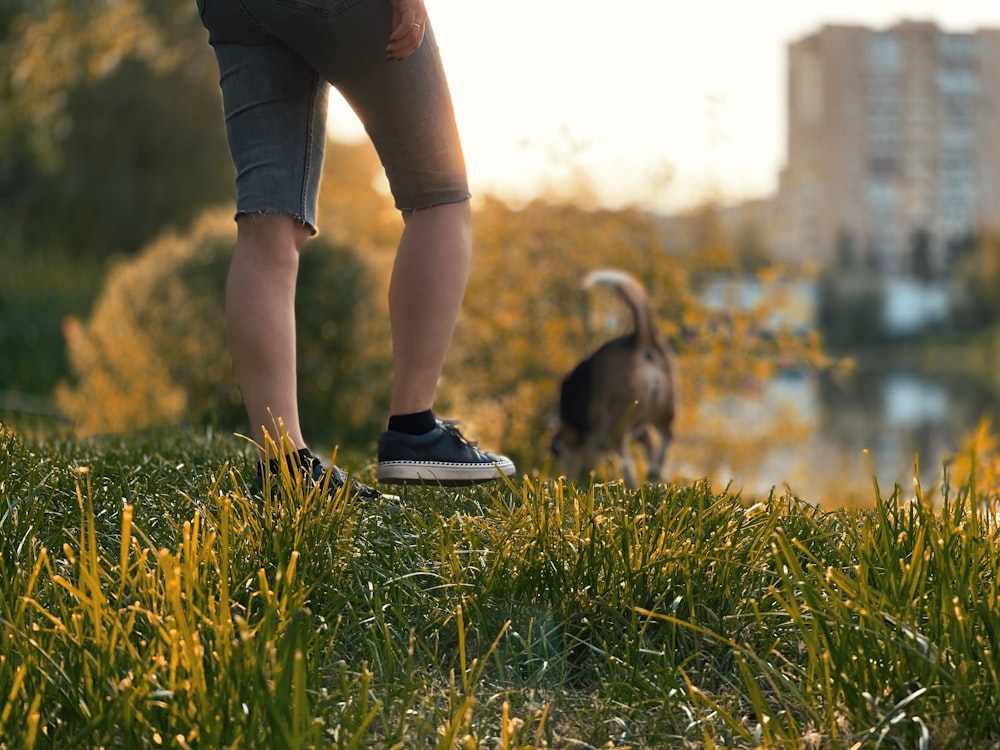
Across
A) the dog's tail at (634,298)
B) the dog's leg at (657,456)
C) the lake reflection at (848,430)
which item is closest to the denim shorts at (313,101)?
the lake reflection at (848,430)

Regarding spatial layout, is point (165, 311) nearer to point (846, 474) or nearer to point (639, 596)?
point (846, 474)

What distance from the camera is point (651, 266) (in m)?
8.63

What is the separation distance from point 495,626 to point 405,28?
50.7 inches

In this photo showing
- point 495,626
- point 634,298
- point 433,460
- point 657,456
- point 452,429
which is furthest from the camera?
point 657,456

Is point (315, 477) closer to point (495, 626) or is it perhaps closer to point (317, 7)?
point (495, 626)

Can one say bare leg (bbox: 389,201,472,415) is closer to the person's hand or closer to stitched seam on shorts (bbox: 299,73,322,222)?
stitched seam on shorts (bbox: 299,73,322,222)

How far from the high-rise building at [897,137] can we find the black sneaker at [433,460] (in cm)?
8137

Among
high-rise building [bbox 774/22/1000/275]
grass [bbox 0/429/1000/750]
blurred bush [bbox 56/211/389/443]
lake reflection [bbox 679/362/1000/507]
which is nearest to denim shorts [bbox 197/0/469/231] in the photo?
grass [bbox 0/429/1000/750]

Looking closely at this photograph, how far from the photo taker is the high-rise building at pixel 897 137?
84.7 m

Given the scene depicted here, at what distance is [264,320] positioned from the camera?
254cm

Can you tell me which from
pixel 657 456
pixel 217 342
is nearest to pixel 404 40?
pixel 657 456

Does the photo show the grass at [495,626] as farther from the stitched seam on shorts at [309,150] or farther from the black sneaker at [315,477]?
the stitched seam on shorts at [309,150]

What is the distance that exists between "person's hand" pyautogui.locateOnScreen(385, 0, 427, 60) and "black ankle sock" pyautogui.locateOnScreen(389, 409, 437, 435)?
0.82 meters

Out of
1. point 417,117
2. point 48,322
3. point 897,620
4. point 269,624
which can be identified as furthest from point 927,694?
point 48,322
